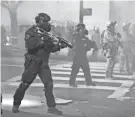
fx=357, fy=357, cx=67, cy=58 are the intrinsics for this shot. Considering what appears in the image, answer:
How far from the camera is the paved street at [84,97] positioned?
6316 mm

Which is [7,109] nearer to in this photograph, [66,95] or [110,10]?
[66,95]

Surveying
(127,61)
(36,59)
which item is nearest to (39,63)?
(36,59)

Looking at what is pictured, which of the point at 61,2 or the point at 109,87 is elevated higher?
the point at 61,2

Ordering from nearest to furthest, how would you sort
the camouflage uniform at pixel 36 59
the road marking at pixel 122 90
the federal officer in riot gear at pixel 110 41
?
1. the camouflage uniform at pixel 36 59
2. the road marking at pixel 122 90
3. the federal officer in riot gear at pixel 110 41

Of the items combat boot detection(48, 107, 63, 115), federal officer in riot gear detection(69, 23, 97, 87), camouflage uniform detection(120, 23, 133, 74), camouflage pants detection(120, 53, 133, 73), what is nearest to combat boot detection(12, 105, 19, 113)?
combat boot detection(48, 107, 63, 115)

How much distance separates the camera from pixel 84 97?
793 centimetres

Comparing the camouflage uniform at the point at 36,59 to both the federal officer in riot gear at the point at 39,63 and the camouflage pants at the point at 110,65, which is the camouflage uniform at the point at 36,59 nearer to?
the federal officer in riot gear at the point at 39,63

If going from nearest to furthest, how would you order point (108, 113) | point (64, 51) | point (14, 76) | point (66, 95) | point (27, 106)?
point (108, 113) → point (27, 106) → point (66, 95) → point (14, 76) → point (64, 51)

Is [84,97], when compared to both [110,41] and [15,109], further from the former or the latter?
[110,41]

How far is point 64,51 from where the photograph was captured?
19703mm

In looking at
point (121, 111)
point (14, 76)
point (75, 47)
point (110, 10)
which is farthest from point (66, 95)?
point (110, 10)

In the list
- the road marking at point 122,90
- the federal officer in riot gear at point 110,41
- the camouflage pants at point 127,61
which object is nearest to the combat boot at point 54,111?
the road marking at point 122,90

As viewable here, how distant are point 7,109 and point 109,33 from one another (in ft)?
16.2

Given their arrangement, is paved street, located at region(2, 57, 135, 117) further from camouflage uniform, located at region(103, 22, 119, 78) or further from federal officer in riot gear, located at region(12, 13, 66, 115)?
camouflage uniform, located at region(103, 22, 119, 78)
